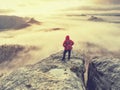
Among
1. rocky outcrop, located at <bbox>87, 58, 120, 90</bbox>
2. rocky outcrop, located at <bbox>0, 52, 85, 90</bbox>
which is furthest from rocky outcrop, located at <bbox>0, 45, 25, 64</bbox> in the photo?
rocky outcrop, located at <bbox>0, 52, 85, 90</bbox>

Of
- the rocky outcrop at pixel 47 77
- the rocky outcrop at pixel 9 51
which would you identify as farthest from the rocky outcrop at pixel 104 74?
the rocky outcrop at pixel 9 51

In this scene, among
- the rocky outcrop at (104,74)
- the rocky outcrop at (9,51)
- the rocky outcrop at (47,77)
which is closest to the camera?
the rocky outcrop at (47,77)

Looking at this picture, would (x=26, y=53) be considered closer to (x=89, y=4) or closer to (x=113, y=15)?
(x=113, y=15)

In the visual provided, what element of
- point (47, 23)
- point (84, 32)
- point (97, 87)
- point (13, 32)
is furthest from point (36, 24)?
point (97, 87)

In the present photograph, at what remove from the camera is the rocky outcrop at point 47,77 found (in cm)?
1920

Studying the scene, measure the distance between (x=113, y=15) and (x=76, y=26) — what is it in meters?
30.8

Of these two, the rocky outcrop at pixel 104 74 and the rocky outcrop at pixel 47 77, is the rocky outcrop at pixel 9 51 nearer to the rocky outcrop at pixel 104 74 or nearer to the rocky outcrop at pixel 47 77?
the rocky outcrop at pixel 104 74

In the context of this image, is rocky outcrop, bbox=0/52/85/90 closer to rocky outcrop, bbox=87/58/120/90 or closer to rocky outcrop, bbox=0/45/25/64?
rocky outcrop, bbox=87/58/120/90

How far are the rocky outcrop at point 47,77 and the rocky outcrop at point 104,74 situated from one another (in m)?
1.12

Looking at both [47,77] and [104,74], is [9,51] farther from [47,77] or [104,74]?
[47,77]

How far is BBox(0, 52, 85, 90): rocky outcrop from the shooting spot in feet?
63.0

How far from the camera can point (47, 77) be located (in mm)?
20078

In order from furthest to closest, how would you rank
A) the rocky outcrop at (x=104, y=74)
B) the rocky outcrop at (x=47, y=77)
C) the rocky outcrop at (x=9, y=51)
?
the rocky outcrop at (x=9, y=51), the rocky outcrop at (x=104, y=74), the rocky outcrop at (x=47, y=77)

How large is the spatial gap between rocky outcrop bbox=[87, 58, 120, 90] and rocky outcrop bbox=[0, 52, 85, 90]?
1.12m
